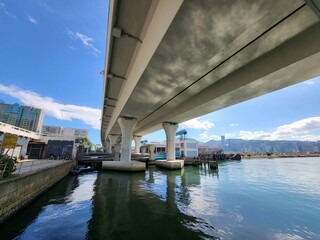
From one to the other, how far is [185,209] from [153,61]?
9410 millimetres

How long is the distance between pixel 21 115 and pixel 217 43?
108 metres

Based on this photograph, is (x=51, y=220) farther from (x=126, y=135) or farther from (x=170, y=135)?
(x=170, y=135)

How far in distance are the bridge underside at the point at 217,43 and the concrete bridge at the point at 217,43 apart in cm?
4

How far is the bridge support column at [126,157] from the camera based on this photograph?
27.0m

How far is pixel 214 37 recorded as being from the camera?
24.4 feet

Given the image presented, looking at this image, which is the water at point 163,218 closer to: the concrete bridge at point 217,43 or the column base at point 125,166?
the concrete bridge at point 217,43

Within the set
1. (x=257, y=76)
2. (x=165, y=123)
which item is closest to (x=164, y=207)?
(x=257, y=76)

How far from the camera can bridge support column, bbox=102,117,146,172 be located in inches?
1061

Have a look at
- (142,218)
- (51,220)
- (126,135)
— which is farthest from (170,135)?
(51,220)

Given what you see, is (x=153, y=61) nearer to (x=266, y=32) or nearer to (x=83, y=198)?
(x=266, y=32)

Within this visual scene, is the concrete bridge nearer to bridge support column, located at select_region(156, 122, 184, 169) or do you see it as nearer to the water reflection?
the water reflection

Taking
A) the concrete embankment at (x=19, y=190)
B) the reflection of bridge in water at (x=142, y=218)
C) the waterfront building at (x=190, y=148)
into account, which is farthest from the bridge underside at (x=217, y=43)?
the waterfront building at (x=190, y=148)

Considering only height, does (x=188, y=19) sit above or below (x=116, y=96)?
below

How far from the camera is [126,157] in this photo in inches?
1122
